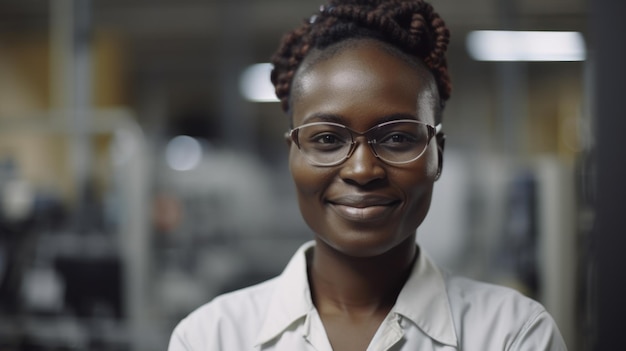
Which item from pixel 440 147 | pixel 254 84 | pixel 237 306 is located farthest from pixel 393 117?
pixel 254 84

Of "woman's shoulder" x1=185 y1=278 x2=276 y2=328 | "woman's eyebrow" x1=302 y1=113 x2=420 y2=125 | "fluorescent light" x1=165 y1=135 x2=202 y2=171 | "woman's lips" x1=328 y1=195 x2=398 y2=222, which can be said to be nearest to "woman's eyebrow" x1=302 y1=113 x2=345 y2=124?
"woman's eyebrow" x1=302 y1=113 x2=420 y2=125

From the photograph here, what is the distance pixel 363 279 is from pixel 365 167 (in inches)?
7.6

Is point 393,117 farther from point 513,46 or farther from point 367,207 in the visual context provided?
point 513,46

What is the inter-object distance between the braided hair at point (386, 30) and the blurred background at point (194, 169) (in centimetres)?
21

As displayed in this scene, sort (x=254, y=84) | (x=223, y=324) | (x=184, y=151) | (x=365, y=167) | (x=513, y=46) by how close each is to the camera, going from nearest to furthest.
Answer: (x=365, y=167), (x=223, y=324), (x=513, y=46), (x=254, y=84), (x=184, y=151)

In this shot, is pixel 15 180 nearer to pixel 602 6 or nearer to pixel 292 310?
pixel 292 310

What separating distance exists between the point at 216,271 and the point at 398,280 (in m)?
3.38

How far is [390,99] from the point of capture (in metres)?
0.88

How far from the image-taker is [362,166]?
86cm

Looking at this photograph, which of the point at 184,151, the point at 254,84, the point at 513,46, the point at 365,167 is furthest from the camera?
the point at 184,151

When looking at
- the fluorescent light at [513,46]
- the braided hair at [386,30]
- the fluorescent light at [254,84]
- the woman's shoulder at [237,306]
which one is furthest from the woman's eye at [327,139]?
the fluorescent light at [254,84]

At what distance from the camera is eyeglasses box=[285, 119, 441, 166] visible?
882mm

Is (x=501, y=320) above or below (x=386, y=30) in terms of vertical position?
below

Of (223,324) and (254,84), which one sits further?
(254,84)
